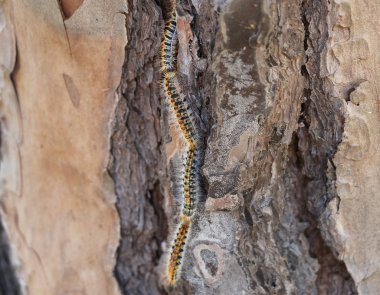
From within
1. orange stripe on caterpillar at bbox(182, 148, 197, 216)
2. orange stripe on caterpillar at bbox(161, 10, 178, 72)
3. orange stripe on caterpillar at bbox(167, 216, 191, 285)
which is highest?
orange stripe on caterpillar at bbox(161, 10, 178, 72)

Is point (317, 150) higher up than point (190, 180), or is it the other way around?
point (317, 150)

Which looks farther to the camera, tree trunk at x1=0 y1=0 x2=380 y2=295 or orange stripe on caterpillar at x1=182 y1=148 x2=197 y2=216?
orange stripe on caterpillar at x1=182 y1=148 x2=197 y2=216

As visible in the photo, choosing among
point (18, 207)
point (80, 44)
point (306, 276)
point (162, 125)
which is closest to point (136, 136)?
point (162, 125)

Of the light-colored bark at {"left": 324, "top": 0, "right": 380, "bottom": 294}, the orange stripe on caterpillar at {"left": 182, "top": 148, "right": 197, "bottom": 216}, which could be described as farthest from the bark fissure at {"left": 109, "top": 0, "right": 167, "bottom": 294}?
the light-colored bark at {"left": 324, "top": 0, "right": 380, "bottom": 294}

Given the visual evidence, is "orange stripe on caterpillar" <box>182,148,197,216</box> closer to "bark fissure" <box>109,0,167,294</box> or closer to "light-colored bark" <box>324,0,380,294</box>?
"bark fissure" <box>109,0,167,294</box>

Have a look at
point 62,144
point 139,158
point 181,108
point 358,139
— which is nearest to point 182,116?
point 181,108

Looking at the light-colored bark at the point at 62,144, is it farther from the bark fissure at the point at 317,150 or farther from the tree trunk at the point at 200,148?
the bark fissure at the point at 317,150

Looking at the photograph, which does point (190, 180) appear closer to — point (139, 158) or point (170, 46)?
point (139, 158)
